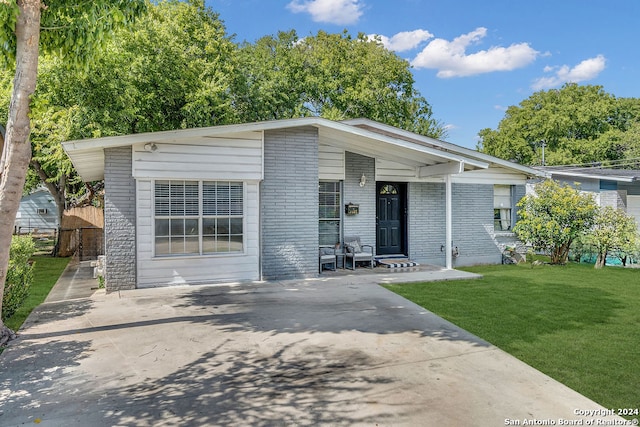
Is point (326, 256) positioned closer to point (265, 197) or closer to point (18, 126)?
point (265, 197)

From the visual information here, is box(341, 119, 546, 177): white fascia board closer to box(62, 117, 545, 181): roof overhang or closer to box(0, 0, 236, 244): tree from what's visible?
box(62, 117, 545, 181): roof overhang

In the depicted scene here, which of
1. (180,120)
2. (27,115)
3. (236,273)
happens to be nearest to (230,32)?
(180,120)

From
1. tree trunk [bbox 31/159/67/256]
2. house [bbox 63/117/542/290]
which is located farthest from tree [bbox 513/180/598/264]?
tree trunk [bbox 31/159/67/256]

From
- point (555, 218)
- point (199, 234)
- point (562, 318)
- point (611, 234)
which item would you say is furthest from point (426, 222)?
point (199, 234)

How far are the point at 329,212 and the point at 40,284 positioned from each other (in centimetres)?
730

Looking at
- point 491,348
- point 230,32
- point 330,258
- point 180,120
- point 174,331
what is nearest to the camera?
point 491,348

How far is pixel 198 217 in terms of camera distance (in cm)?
861

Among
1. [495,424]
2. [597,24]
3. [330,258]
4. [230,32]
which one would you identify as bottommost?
[495,424]

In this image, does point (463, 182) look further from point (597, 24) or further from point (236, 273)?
point (597, 24)

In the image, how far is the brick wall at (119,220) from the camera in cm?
796

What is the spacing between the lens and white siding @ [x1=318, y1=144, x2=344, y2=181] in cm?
1082

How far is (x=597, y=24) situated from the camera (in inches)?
1004

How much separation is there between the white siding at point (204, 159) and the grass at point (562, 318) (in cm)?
414

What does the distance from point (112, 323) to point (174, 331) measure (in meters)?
1.13
